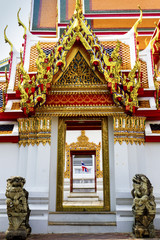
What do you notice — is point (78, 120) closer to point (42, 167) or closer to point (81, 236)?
point (42, 167)

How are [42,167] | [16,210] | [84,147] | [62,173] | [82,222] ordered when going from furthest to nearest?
[84,147] < [62,173] < [42,167] < [82,222] < [16,210]

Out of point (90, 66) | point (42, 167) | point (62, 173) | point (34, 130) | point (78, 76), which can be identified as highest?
point (90, 66)

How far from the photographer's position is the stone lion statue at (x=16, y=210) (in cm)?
385

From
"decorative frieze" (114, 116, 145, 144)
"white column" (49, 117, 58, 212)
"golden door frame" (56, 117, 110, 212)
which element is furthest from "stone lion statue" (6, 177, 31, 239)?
"decorative frieze" (114, 116, 145, 144)

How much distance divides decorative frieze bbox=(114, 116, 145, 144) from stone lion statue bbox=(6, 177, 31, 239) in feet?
6.58

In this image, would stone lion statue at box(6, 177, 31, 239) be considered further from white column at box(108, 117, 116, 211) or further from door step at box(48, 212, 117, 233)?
white column at box(108, 117, 116, 211)

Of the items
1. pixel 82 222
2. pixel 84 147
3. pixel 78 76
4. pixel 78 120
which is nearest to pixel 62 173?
pixel 82 222

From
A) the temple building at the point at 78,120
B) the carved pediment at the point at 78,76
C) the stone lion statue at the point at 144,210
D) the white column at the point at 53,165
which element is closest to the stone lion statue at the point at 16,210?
the temple building at the point at 78,120

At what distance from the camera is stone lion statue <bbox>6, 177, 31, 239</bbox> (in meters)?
3.85

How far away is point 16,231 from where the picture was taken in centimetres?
384

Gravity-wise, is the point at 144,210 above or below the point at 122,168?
below

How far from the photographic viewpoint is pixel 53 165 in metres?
4.86

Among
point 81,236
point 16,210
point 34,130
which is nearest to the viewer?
point 16,210

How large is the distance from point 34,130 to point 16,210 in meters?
1.62
